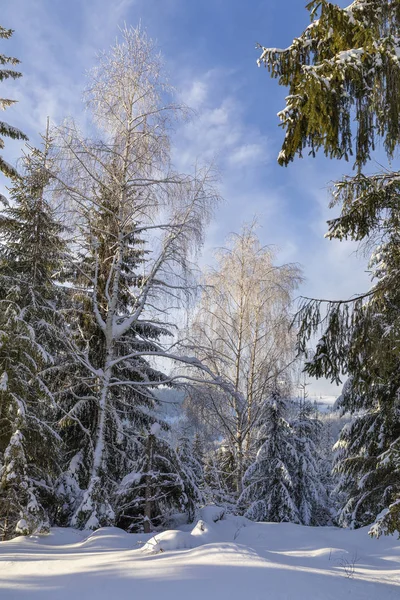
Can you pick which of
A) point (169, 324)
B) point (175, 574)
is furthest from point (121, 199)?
point (175, 574)

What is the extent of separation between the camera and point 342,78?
4.29 m

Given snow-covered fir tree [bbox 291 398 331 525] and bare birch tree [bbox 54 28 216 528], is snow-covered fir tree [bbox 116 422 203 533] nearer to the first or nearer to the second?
bare birch tree [bbox 54 28 216 528]

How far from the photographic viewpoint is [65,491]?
9203mm

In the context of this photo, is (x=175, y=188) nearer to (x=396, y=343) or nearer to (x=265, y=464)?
(x=396, y=343)

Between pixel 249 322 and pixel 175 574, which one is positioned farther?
pixel 249 322

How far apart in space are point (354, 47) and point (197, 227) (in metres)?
5.35

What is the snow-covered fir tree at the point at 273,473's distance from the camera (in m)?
13.8

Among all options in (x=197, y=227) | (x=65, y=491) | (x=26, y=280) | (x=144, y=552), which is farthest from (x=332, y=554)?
(x=26, y=280)

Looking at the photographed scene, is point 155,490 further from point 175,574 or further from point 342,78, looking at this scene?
point 342,78

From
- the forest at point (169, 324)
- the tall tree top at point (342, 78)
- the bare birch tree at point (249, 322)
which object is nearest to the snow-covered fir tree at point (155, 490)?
the forest at point (169, 324)

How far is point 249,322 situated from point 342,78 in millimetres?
10429

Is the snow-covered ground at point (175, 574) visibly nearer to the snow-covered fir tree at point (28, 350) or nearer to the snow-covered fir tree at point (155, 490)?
the snow-covered fir tree at point (28, 350)

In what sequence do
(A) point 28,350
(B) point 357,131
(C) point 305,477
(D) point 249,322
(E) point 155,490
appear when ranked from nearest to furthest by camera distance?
1. (B) point 357,131
2. (A) point 28,350
3. (E) point 155,490
4. (D) point 249,322
5. (C) point 305,477

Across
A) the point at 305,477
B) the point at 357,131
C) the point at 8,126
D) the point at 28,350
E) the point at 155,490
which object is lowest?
the point at 305,477
